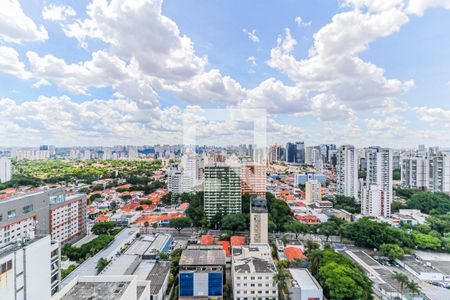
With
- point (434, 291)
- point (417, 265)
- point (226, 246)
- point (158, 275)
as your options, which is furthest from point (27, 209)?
point (417, 265)

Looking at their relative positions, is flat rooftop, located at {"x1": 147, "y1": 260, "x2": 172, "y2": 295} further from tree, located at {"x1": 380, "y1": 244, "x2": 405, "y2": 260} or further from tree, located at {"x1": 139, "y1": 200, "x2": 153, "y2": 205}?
tree, located at {"x1": 139, "y1": 200, "x2": 153, "y2": 205}

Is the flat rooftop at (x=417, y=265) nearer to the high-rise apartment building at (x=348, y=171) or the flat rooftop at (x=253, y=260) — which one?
the flat rooftop at (x=253, y=260)

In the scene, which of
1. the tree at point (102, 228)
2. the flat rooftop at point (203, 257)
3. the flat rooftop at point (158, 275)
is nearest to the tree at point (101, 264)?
the flat rooftop at point (158, 275)

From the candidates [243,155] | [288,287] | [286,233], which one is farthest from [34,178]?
[288,287]

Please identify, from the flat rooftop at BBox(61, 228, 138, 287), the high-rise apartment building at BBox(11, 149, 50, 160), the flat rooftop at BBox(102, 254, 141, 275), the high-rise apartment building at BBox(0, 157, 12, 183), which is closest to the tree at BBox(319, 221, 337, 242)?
the flat rooftop at BBox(102, 254, 141, 275)

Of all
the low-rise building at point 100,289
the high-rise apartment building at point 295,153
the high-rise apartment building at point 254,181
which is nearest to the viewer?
the low-rise building at point 100,289

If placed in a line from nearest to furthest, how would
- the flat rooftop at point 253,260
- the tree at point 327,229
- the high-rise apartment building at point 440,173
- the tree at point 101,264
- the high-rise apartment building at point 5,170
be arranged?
1. the flat rooftop at point 253,260
2. the tree at point 101,264
3. the tree at point 327,229
4. the high-rise apartment building at point 440,173
5. the high-rise apartment building at point 5,170
